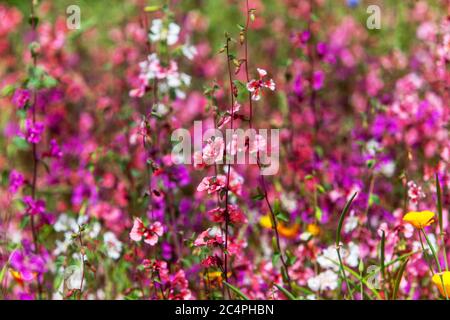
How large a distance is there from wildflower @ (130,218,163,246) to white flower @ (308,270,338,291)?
49 cm

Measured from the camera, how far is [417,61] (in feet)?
11.5

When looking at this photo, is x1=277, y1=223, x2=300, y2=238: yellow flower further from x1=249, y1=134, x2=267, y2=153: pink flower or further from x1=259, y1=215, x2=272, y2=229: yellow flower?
x1=249, y1=134, x2=267, y2=153: pink flower

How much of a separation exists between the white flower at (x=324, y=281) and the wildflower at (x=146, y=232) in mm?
486

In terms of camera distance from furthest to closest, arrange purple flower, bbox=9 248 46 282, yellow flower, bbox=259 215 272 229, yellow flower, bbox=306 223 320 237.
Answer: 1. yellow flower, bbox=259 215 272 229
2. yellow flower, bbox=306 223 320 237
3. purple flower, bbox=9 248 46 282

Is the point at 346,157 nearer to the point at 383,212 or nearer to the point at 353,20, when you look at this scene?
the point at 383,212

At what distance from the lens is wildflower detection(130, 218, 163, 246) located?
5.94ft

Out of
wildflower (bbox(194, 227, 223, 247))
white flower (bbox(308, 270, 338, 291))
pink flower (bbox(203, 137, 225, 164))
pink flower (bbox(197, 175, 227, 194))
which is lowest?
white flower (bbox(308, 270, 338, 291))

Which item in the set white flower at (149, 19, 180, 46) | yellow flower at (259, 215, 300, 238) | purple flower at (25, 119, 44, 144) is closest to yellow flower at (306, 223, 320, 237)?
yellow flower at (259, 215, 300, 238)

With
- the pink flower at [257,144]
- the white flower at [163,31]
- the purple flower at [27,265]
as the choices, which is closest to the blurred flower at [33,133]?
the purple flower at [27,265]

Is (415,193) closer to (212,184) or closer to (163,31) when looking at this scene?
(212,184)

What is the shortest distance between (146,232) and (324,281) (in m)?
0.55

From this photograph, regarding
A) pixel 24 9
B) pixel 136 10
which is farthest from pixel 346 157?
pixel 24 9

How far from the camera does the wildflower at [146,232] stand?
1811 mm
